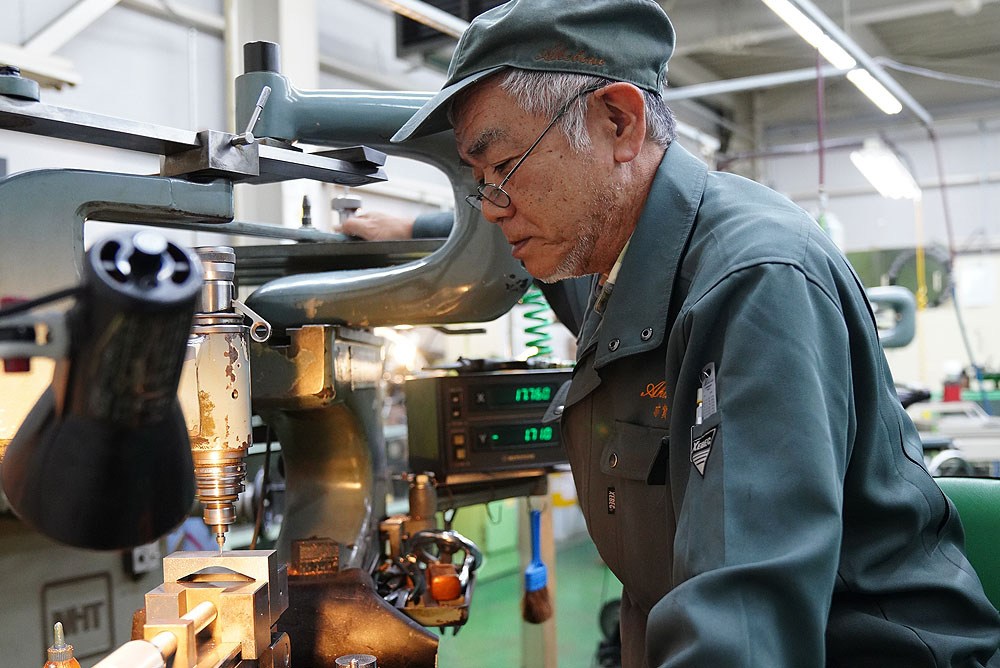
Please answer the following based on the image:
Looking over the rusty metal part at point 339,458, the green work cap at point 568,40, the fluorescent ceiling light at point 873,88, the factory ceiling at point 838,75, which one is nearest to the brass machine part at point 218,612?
the rusty metal part at point 339,458

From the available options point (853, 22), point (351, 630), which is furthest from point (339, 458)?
point (853, 22)

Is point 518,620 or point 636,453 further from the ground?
point 636,453

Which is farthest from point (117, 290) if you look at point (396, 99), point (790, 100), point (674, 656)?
point (790, 100)

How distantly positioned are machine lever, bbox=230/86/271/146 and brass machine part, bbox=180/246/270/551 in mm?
125

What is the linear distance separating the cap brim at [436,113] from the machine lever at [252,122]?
0.17 m

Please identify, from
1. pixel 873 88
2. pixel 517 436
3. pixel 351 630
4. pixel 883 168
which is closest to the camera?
pixel 351 630

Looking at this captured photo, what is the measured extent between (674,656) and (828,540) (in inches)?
5.6

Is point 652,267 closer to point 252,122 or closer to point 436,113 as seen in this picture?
point 436,113

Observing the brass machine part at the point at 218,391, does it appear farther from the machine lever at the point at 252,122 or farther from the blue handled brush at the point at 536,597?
the blue handled brush at the point at 536,597

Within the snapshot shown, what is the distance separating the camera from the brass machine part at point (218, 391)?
2.95 feet

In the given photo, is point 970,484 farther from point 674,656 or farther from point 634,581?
point 674,656

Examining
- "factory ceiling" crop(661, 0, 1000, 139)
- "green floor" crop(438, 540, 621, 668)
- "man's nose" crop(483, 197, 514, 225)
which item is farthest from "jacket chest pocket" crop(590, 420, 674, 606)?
"factory ceiling" crop(661, 0, 1000, 139)

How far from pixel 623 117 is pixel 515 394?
695mm

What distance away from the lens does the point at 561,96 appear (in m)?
0.99
